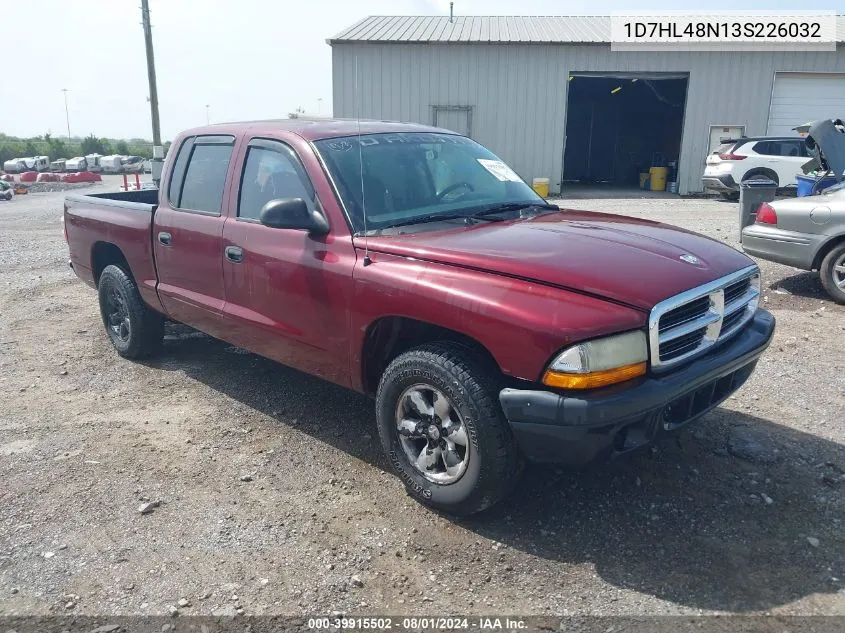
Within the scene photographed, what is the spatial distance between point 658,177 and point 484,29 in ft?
24.3

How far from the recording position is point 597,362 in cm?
272

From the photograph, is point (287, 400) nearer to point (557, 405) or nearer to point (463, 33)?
point (557, 405)

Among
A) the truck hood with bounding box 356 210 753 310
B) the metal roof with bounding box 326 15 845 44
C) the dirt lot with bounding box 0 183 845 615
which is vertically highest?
the metal roof with bounding box 326 15 845 44

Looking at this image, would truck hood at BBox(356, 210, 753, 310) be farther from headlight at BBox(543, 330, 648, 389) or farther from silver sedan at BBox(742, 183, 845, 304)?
silver sedan at BBox(742, 183, 845, 304)

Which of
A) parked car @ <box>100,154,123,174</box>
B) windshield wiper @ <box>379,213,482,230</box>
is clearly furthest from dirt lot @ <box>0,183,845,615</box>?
parked car @ <box>100,154,123,174</box>

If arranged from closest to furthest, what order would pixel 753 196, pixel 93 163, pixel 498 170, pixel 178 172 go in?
pixel 498 170 → pixel 178 172 → pixel 753 196 → pixel 93 163

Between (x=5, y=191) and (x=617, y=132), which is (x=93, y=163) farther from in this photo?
(x=617, y=132)

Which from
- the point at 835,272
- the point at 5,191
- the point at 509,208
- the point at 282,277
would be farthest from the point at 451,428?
the point at 5,191

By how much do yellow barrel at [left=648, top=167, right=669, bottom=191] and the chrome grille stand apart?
2044cm

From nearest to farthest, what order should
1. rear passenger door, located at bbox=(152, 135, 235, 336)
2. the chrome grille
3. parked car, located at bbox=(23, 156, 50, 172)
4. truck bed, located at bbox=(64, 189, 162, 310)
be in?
the chrome grille
rear passenger door, located at bbox=(152, 135, 235, 336)
truck bed, located at bbox=(64, 189, 162, 310)
parked car, located at bbox=(23, 156, 50, 172)

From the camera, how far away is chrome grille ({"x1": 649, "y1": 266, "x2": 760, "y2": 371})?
2.84 meters

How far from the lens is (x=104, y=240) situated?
5516mm

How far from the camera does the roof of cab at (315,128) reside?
4.06 meters

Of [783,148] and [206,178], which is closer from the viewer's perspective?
[206,178]
